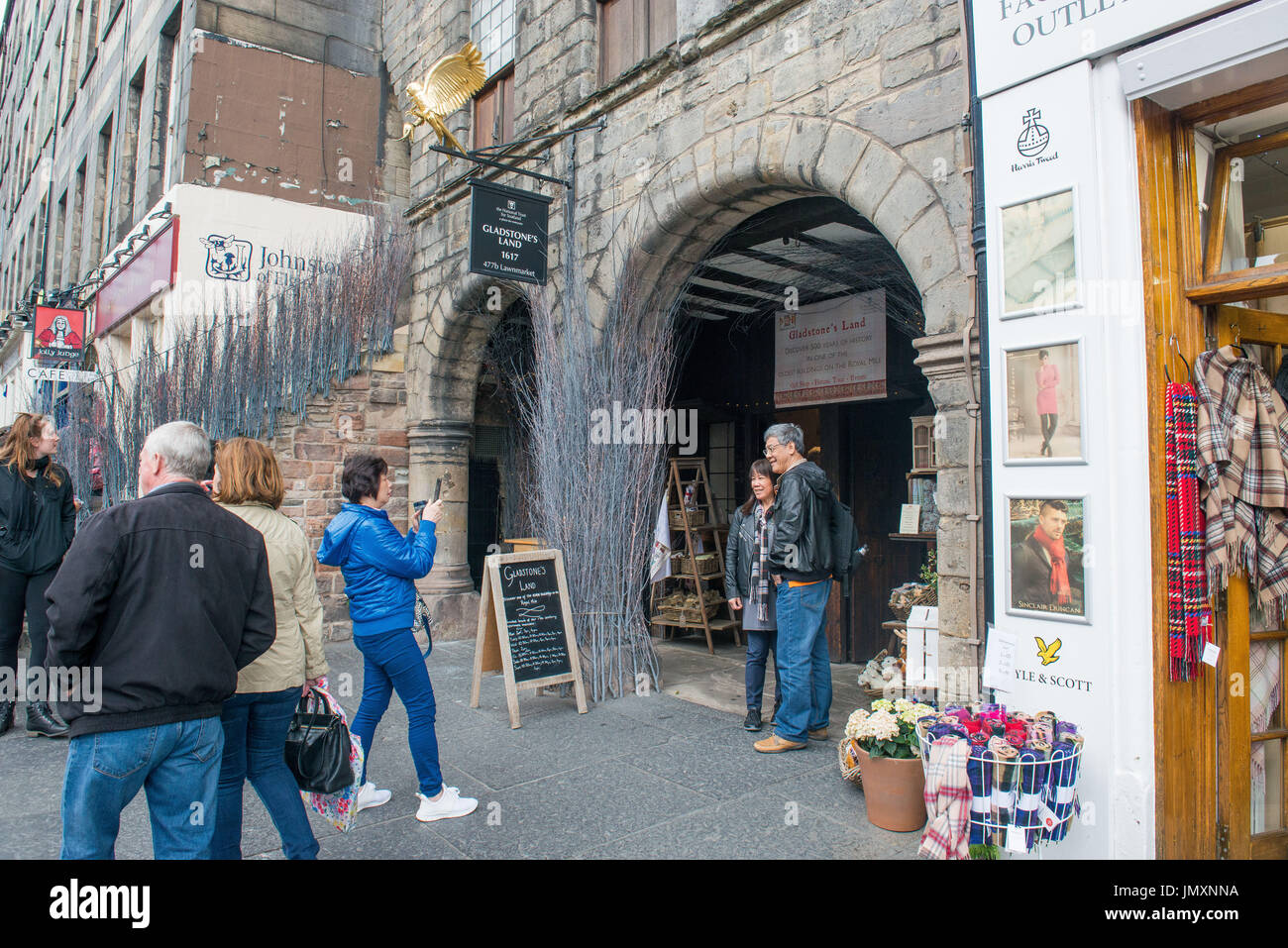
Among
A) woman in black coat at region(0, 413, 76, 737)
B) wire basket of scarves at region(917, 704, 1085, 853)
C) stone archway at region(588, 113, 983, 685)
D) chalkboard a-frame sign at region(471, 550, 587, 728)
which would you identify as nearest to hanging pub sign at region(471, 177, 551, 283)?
stone archway at region(588, 113, 983, 685)

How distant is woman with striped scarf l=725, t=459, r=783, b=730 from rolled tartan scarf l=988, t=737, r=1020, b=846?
1.97 metres

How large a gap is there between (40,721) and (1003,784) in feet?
18.2

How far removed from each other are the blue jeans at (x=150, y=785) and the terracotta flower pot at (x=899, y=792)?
2652 millimetres

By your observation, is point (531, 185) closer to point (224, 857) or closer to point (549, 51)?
point (549, 51)

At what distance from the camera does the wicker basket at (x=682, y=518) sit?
814 cm

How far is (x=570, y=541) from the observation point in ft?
19.9

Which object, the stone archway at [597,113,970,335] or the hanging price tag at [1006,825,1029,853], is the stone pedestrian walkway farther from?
the stone archway at [597,113,970,335]

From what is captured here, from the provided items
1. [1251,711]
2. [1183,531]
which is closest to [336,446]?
[1183,531]

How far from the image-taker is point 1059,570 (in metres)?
3.38

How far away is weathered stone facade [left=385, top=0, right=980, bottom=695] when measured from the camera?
171 inches

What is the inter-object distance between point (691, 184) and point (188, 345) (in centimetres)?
606

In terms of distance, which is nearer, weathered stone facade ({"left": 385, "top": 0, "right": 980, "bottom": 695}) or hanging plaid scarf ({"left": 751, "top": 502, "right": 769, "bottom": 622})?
weathered stone facade ({"left": 385, "top": 0, "right": 980, "bottom": 695})

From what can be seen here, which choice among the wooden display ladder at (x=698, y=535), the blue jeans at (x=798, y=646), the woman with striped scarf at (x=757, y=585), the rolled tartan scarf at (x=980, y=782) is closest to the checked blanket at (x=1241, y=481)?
the rolled tartan scarf at (x=980, y=782)
